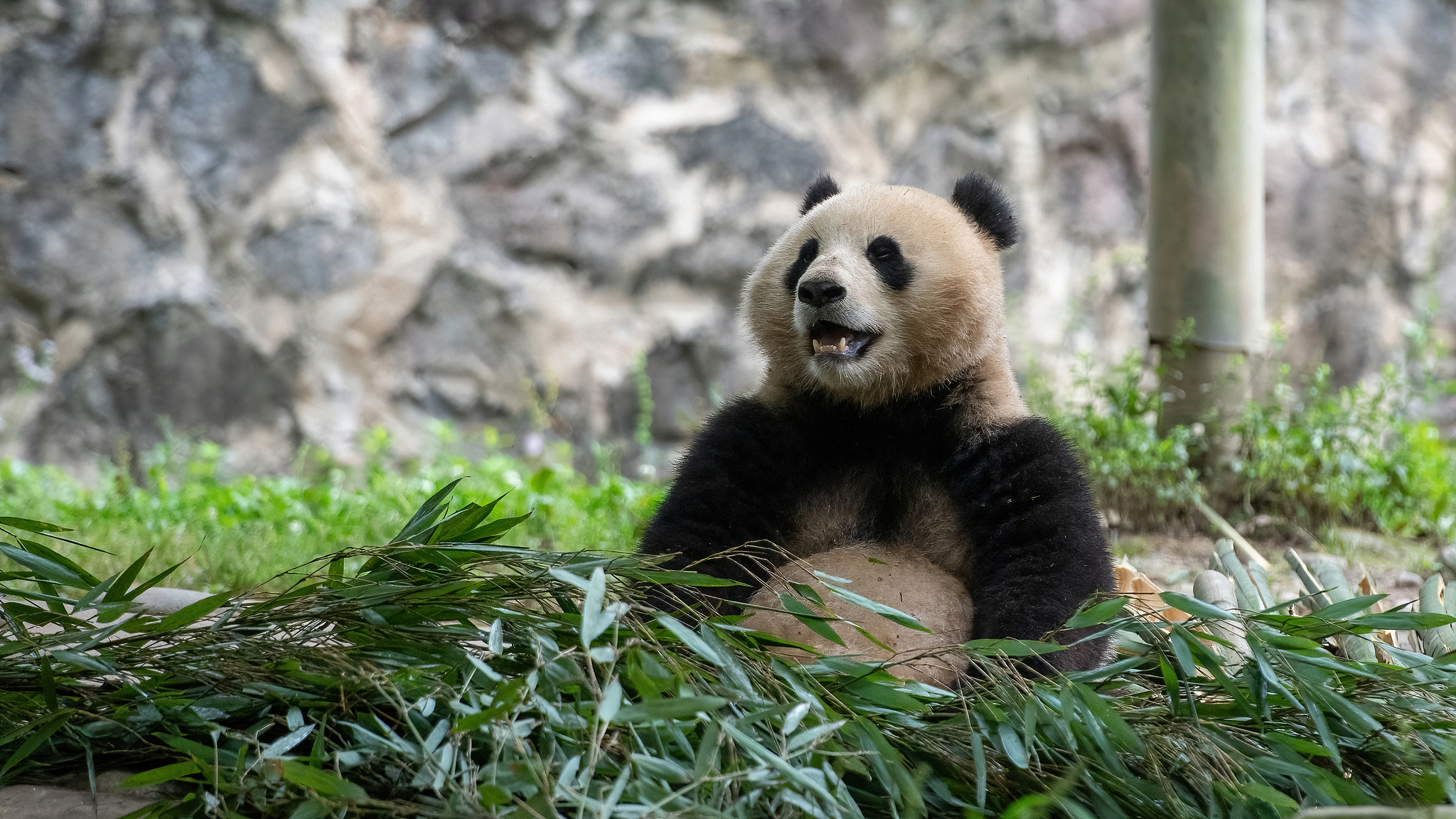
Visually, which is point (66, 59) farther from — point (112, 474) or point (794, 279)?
point (794, 279)

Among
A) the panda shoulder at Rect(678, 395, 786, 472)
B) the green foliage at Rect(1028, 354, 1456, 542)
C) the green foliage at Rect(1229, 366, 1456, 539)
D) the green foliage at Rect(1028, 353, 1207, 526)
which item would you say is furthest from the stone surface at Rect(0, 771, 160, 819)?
the green foliage at Rect(1229, 366, 1456, 539)

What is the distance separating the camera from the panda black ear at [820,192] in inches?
113

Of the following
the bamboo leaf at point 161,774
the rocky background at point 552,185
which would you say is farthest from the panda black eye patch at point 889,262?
the rocky background at point 552,185

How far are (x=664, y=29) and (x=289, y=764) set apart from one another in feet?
20.2

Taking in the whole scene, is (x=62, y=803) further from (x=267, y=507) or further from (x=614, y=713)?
(x=267, y=507)

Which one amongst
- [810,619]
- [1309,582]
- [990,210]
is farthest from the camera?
[990,210]

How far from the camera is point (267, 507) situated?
171 inches

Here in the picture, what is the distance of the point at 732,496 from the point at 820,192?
99 cm

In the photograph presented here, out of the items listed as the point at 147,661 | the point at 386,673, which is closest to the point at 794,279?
the point at 386,673

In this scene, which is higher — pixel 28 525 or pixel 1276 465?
pixel 28 525

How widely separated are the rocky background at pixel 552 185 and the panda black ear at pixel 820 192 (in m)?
3.29

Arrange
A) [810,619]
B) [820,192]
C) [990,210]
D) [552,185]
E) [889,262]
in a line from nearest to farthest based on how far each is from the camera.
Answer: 1. [810,619]
2. [889,262]
3. [990,210]
4. [820,192]
5. [552,185]

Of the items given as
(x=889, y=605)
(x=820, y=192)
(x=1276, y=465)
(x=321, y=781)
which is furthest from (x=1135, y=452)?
(x=321, y=781)

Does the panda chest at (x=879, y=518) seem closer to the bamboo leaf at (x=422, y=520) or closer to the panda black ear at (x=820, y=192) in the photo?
the bamboo leaf at (x=422, y=520)
